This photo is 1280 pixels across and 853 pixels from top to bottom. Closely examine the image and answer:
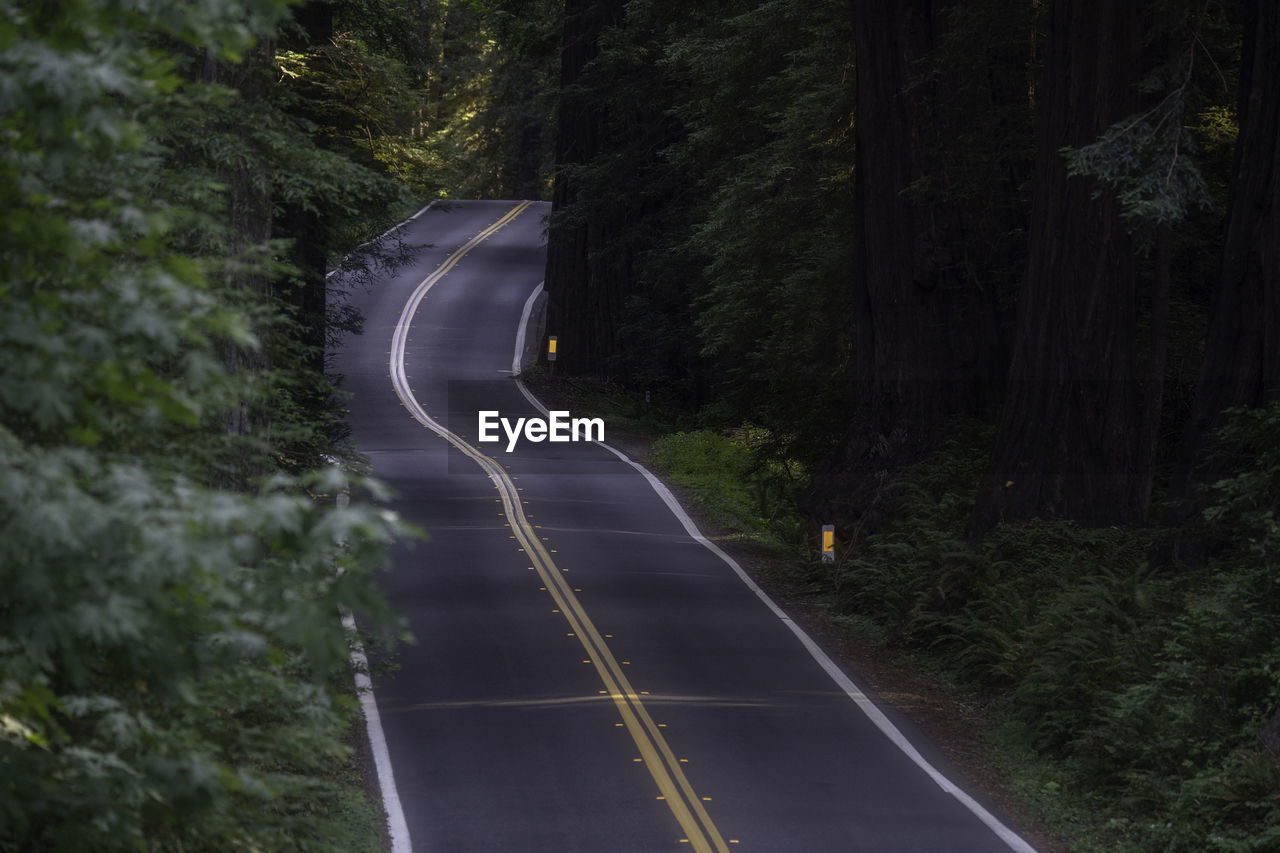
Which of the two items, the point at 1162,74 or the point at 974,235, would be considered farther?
the point at 974,235

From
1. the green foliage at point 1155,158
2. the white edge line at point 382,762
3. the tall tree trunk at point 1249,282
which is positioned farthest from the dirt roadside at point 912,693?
the green foliage at point 1155,158

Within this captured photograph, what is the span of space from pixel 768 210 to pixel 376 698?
15.3m

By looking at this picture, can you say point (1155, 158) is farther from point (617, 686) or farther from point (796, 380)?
point (796, 380)

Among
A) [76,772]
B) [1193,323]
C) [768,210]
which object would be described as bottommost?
[76,772]

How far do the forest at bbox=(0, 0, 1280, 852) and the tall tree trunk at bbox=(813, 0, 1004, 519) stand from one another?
66mm

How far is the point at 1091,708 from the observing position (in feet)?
44.9

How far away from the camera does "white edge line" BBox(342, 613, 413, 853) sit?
11.4 metres

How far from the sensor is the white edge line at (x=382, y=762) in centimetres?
1137

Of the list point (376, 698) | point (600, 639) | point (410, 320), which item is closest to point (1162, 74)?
point (600, 639)

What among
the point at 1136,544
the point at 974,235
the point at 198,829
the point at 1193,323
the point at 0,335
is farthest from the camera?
the point at 974,235

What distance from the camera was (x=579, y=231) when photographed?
4312 centimetres

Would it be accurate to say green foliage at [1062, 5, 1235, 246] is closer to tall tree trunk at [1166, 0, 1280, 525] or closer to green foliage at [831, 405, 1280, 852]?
tall tree trunk at [1166, 0, 1280, 525]

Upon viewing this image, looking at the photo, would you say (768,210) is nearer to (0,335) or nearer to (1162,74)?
(1162,74)

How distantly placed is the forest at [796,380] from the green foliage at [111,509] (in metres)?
0.02
